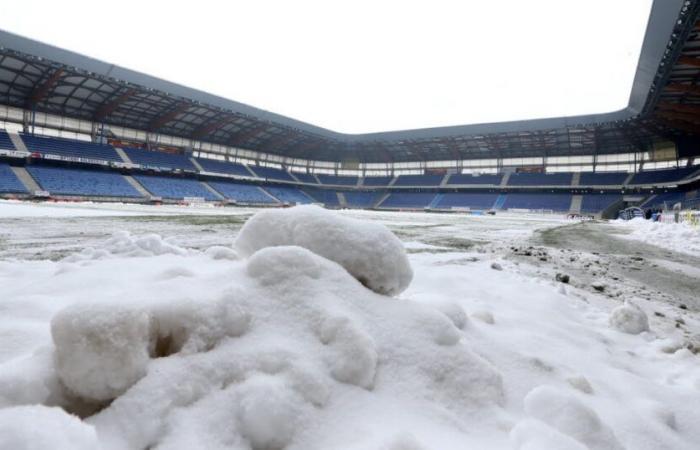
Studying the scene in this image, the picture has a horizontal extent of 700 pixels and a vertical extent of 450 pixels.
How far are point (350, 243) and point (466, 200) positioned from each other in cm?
5509

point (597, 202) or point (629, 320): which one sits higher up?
point (629, 320)

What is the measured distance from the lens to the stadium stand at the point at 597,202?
4481 centimetres

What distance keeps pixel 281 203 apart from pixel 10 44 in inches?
1170

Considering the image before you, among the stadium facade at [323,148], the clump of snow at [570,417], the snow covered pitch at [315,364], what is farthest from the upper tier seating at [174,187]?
the clump of snow at [570,417]

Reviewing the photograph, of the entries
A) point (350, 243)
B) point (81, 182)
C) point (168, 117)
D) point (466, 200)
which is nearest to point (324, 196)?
point (466, 200)

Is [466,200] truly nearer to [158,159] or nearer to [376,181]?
[376,181]

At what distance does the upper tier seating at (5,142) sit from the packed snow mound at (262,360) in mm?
43726

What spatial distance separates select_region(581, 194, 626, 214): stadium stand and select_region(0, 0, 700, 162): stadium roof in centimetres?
608

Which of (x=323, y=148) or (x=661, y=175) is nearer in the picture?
(x=661, y=175)

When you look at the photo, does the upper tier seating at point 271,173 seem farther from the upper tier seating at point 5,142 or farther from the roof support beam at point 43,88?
the upper tier seating at point 5,142

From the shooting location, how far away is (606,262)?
20.3ft

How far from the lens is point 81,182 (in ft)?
113

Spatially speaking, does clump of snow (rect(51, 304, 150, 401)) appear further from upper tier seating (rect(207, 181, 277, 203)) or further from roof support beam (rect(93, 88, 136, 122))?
upper tier seating (rect(207, 181, 277, 203))

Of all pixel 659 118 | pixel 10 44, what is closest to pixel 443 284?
pixel 10 44
